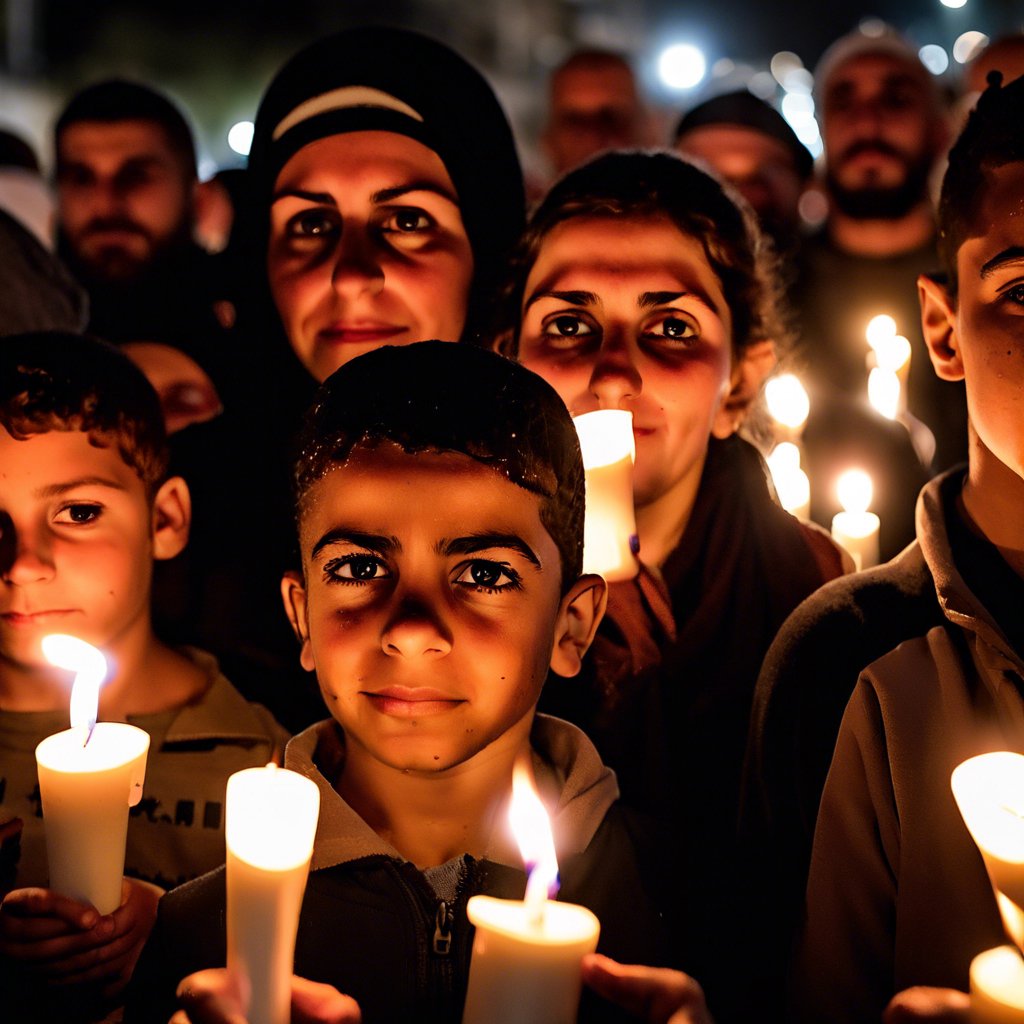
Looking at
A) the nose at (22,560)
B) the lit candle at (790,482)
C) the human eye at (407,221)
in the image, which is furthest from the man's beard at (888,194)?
the nose at (22,560)

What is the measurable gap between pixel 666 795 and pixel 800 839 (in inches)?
14.4

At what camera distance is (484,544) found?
6.11 ft

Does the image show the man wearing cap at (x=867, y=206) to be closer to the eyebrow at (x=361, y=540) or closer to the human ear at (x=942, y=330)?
the human ear at (x=942, y=330)

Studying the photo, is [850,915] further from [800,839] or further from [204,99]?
[204,99]

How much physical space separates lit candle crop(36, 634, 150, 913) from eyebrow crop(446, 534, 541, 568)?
19.9 inches

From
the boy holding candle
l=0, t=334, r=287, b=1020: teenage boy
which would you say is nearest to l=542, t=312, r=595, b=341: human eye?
the boy holding candle

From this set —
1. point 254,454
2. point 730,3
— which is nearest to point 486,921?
point 254,454

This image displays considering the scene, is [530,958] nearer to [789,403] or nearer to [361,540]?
[361,540]

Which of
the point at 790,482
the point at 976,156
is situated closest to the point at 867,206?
the point at 790,482

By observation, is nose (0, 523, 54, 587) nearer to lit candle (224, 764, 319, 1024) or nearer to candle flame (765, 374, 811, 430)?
lit candle (224, 764, 319, 1024)

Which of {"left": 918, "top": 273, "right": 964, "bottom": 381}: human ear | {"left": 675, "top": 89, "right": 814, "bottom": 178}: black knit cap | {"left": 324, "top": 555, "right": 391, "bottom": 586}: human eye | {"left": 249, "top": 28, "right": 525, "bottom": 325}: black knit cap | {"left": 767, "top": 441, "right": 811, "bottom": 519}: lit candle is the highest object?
{"left": 675, "top": 89, "right": 814, "bottom": 178}: black knit cap

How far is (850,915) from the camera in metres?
1.88

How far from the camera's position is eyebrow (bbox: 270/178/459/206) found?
2768 mm

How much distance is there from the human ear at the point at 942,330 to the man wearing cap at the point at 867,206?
208 cm
